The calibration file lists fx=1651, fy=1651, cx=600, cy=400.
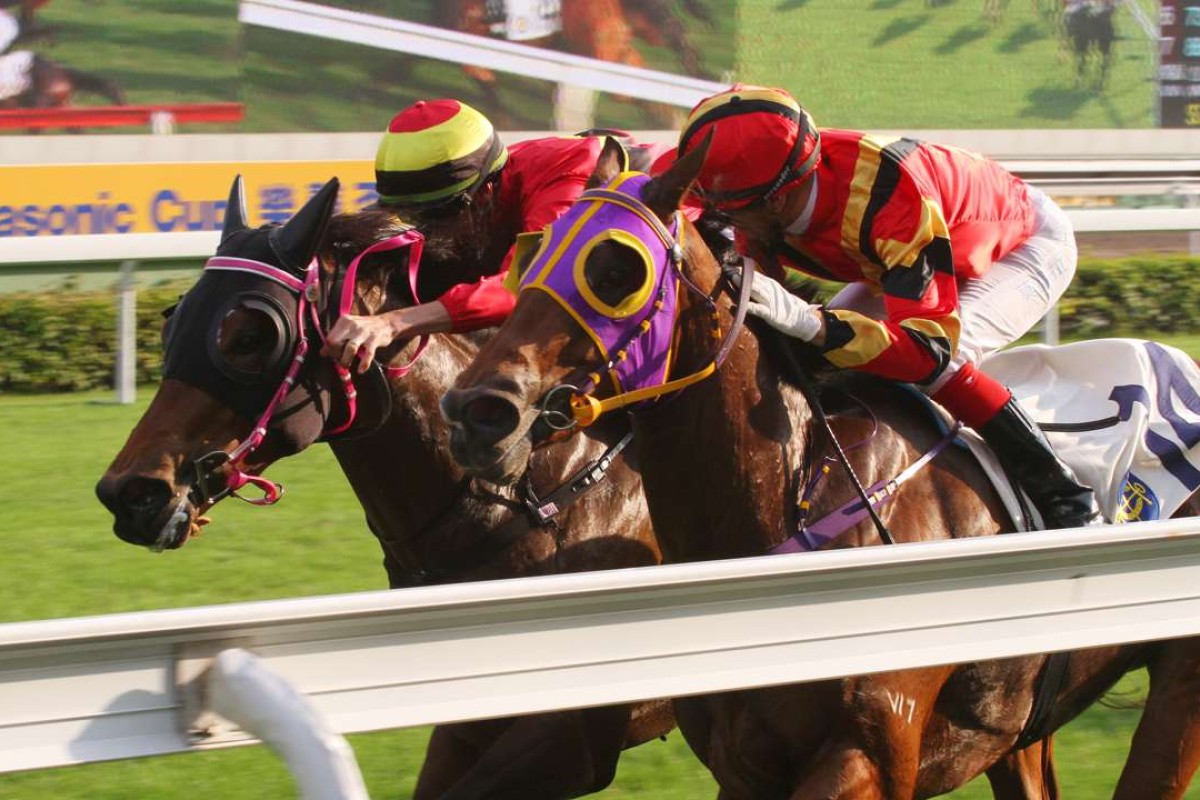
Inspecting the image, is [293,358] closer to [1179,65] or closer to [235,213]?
[235,213]

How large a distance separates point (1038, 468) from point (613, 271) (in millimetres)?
922

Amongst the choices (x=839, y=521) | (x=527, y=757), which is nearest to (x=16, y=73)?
(x=527, y=757)

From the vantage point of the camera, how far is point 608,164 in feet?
8.71

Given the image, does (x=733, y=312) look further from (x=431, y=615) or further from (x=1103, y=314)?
(x=1103, y=314)

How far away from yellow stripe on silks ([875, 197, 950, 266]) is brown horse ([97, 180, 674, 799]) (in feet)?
2.53

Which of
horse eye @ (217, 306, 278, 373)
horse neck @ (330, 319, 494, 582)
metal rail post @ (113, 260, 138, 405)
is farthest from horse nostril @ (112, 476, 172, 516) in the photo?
metal rail post @ (113, 260, 138, 405)

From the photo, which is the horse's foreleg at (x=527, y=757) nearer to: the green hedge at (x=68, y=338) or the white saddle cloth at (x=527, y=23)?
the green hedge at (x=68, y=338)

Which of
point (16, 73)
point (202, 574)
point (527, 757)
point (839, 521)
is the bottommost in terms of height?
point (16, 73)

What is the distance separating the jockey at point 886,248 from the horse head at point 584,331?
173 millimetres

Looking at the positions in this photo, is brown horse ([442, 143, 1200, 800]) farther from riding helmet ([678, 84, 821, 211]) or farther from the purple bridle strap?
riding helmet ([678, 84, 821, 211])

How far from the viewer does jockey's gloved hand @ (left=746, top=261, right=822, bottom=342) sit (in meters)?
2.62

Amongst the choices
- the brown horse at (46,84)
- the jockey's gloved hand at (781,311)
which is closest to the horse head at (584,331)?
the jockey's gloved hand at (781,311)

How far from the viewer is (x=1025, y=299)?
3156 mm

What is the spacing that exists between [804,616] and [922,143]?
116cm
